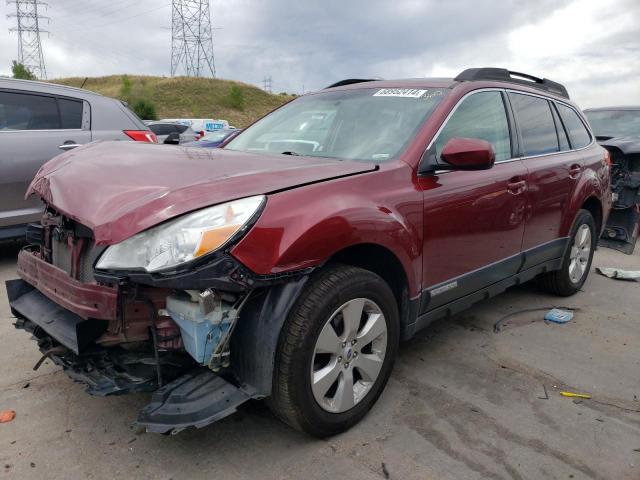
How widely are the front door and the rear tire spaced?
1023 mm

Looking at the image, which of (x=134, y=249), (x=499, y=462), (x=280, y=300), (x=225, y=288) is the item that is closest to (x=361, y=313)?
(x=280, y=300)

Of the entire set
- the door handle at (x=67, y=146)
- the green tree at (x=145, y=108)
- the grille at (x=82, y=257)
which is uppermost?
the green tree at (x=145, y=108)

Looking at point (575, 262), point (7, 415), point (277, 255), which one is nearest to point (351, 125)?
point (277, 255)

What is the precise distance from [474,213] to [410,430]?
127 centimetres

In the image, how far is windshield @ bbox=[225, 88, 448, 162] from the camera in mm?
2840

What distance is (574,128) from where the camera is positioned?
4.45 meters

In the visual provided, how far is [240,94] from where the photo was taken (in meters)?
58.7

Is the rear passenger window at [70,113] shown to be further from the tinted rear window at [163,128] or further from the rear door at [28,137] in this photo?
the tinted rear window at [163,128]

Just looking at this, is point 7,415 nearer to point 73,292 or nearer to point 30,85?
point 73,292

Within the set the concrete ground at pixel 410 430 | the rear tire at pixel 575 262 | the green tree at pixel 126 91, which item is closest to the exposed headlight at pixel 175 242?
the concrete ground at pixel 410 430

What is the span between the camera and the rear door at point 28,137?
191 inches

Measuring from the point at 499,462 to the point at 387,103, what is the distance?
202 centimetres

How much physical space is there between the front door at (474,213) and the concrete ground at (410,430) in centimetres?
52

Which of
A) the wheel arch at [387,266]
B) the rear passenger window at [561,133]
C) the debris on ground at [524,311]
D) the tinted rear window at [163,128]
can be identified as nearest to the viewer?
the wheel arch at [387,266]
